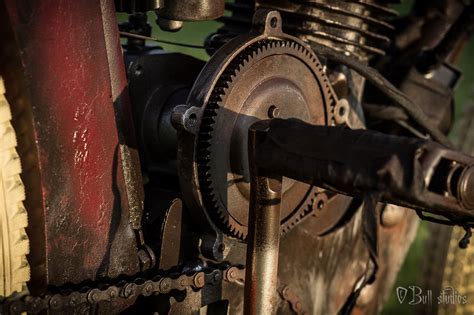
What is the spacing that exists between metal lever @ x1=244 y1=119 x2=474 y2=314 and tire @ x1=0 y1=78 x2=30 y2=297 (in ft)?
1.17

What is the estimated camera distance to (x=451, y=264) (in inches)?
89.0

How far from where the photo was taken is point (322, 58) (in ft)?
4.98

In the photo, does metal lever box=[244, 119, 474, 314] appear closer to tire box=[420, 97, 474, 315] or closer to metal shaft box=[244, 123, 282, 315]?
metal shaft box=[244, 123, 282, 315]

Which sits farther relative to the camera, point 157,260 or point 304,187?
point 304,187

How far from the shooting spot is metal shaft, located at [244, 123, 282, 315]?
1167mm

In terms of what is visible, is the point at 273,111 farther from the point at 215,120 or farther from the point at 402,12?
the point at 402,12

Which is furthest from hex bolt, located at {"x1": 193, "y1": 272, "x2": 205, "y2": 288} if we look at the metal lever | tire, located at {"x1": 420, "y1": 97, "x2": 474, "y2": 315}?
tire, located at {"x1": 420, "y1": 97, "x2": 474, "y2": 315}

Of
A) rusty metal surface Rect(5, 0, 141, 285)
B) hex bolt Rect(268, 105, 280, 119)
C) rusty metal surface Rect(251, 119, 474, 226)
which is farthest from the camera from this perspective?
hex bolt Rect(268, 105, 280, 119)

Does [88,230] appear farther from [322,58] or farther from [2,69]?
[322,58]

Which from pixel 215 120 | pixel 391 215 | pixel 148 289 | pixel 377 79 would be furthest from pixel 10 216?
pixel 391 215

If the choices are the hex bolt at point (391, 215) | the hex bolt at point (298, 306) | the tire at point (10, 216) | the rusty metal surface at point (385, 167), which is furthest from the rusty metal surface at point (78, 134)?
the hex bolt at point (391, 215)

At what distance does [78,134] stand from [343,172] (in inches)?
16.2

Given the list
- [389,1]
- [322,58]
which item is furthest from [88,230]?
[389,1]

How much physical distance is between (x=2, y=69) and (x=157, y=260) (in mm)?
428
